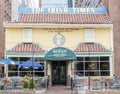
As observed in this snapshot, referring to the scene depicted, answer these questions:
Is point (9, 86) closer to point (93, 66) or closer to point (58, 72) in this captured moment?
point (58, 72)

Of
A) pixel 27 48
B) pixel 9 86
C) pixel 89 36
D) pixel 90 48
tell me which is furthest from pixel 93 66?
pixel 9 86

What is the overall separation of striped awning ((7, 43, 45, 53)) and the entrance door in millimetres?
2969

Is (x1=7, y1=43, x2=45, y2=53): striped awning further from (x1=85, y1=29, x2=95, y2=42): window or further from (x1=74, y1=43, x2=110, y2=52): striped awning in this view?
(x1=85, y1=29, x2=95, y2=42): window

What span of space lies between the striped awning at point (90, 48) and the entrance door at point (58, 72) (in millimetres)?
2998

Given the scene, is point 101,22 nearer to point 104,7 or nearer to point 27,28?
point 104,7

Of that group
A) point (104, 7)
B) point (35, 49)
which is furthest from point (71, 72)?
point (104, 7)

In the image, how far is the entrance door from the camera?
36.3m

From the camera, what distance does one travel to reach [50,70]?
3566 cm

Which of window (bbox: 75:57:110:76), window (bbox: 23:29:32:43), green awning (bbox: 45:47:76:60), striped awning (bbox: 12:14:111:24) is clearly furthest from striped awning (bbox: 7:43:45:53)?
window (bbox: 75:57:110:76)

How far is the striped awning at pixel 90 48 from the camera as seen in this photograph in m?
34.4

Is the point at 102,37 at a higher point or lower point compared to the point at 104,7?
lower

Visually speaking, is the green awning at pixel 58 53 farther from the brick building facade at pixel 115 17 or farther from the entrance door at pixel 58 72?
the brick building facade at pixel 115 17

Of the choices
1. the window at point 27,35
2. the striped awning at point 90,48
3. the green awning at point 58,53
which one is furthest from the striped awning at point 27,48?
the striped awning at point 90,48

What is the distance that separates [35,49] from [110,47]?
856 centimetres
